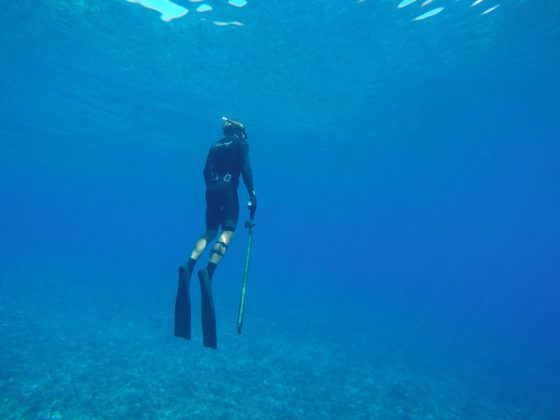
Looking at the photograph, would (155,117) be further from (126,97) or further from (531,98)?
(531,98)

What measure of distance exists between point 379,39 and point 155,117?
1871cm

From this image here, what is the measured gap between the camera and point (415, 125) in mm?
27016

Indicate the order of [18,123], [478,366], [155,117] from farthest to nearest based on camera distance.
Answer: [18,123]
[155,117]
[478,366]

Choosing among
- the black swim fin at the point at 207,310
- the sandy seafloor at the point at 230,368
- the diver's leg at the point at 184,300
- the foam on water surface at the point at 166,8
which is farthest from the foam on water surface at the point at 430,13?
the sandy seafloor at the point at 230,368

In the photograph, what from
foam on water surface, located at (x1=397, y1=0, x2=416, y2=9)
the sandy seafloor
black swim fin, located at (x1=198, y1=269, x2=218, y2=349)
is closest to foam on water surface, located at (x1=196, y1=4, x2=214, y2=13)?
foam on water surface, located at (x1=397, y1=0, x2=416, y2=9)

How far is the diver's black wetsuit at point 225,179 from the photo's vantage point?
549cm

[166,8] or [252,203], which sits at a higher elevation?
[166,8]

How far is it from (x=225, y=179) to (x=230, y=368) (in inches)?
335

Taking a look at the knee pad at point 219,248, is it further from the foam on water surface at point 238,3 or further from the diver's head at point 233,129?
the foam on water surface at point 238,3

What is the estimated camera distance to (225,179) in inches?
220

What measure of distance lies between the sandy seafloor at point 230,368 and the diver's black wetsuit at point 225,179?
19.7ft

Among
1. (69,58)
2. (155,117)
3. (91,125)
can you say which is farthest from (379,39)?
(91,125)

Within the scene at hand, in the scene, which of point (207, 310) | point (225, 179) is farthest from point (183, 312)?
point (225, 179)

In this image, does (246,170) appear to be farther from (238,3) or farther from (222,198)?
(238,3)
